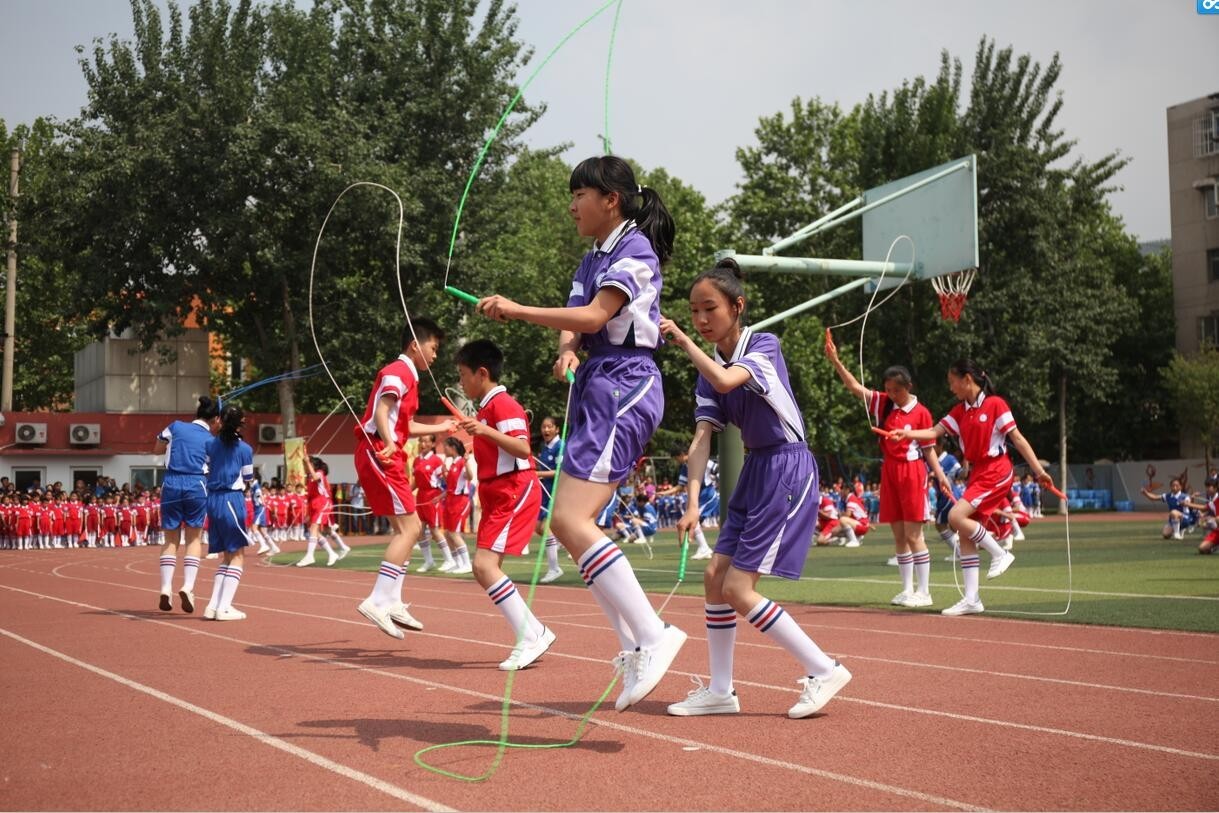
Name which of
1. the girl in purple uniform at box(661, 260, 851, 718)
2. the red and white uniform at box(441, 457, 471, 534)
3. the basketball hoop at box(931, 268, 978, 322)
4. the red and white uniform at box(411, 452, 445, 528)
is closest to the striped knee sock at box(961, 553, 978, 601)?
the girl in purple uniform at box(661, 260, 851, 718)

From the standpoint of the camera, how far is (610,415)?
5578 mm

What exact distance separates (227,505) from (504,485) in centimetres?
459

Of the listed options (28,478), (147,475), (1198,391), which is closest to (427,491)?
(147,475)

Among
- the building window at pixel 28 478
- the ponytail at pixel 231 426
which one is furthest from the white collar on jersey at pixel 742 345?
the building window at pixel 28 478

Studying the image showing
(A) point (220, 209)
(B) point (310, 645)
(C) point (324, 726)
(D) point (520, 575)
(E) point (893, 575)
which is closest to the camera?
(C) point (324, 726)

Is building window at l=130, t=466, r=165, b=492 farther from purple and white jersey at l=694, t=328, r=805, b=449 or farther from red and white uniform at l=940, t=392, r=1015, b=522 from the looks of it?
purple and white jersey at l=694, t=328, r=805, b=449

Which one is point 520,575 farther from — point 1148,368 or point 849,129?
point 1148,368

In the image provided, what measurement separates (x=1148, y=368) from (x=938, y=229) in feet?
129

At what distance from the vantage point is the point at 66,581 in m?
19.3

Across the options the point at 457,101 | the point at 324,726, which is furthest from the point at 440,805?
the point at 457,101

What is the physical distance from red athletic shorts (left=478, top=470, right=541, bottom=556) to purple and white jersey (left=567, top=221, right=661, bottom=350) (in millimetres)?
3032

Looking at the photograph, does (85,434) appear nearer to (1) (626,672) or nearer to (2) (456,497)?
(2) (456,497)

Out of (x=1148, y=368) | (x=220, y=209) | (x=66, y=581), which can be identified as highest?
(x=220, y=209)

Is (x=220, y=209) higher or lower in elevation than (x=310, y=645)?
higher
